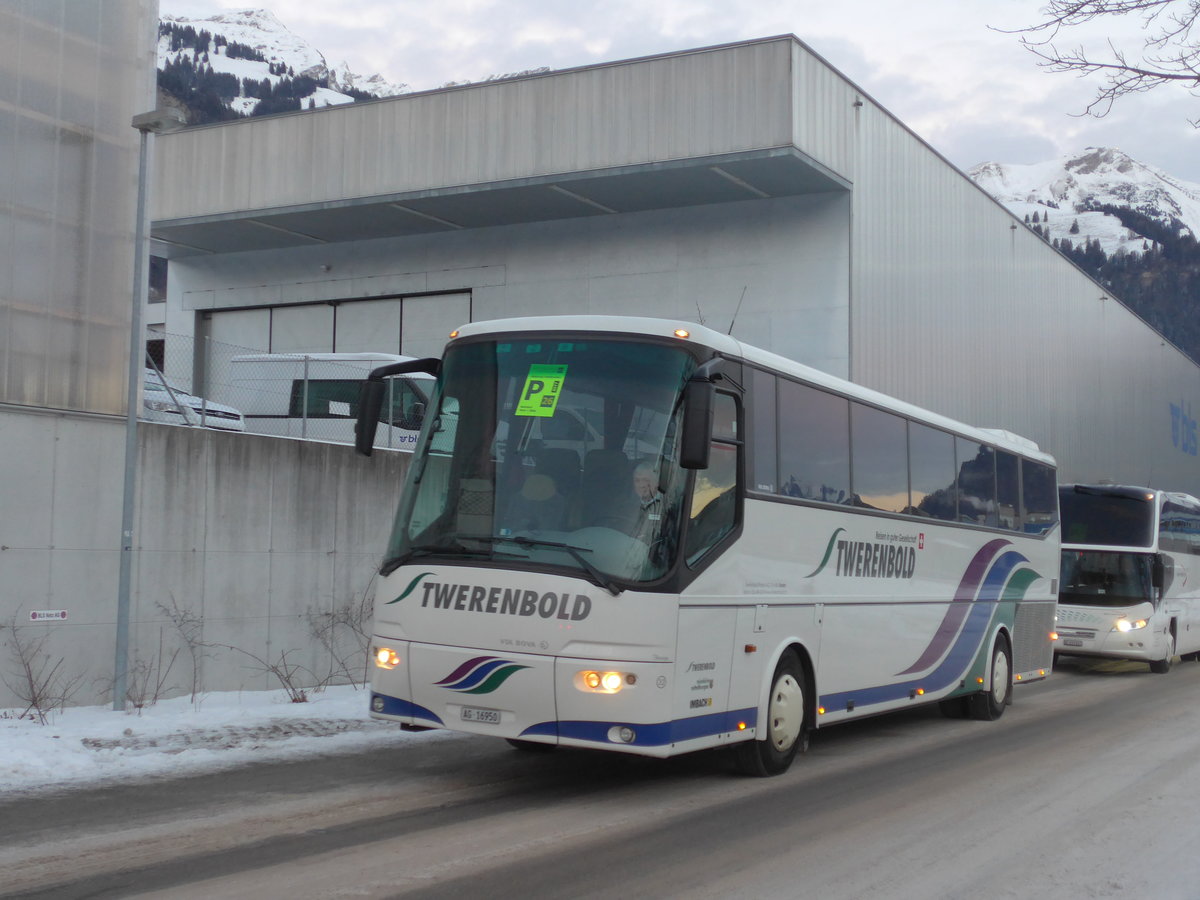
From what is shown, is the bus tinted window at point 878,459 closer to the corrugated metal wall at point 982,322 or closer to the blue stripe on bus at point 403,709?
the blue stripe on bus at point 403,709

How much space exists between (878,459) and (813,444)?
1542 millimetres

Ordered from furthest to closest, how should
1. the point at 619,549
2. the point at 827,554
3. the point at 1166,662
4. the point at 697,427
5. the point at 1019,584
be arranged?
the point at 1166,662 → the point at 1019,584 → the point at 827,554 → the point at 619,549 → the point at 697,427

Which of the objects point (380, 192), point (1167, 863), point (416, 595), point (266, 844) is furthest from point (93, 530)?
point (380, 192)

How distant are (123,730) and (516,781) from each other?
3.57 meters

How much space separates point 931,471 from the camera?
13117 millimetres

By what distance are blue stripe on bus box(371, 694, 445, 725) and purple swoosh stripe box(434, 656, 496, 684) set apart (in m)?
0.27

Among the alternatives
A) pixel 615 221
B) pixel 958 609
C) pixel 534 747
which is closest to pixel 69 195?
pixel 534 747

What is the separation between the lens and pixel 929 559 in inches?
510

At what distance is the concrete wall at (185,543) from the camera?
12.2 m

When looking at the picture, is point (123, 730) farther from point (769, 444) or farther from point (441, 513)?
point (769, 444)

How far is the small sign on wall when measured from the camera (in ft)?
39.9

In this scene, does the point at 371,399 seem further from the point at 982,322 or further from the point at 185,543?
the point at 982,322

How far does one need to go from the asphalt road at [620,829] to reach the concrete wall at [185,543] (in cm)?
399

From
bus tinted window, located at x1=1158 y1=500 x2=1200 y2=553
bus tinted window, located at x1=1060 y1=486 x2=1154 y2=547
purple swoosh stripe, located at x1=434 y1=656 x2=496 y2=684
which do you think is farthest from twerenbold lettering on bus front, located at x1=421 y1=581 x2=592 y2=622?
bus tinted window, located at x1=1158 y1=500 x2=1200 y2=553
